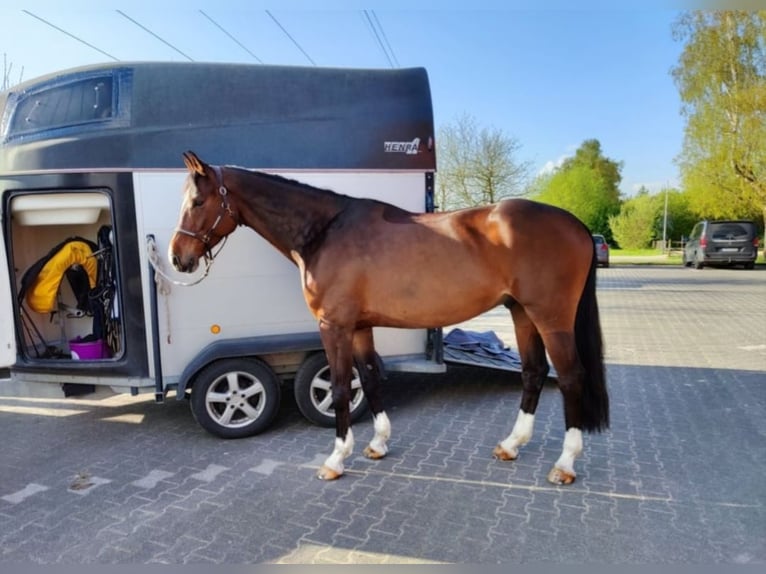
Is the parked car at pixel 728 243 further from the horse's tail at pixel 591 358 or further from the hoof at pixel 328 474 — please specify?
the hoof at pixel 328 474

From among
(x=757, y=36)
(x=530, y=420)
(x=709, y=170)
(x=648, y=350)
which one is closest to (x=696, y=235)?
(x=709, y=170)

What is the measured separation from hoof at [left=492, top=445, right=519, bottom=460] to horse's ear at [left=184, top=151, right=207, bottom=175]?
2980mm

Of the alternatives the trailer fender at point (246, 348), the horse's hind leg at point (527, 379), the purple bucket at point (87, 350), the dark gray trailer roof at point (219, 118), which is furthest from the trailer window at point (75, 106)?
the horse's hind leg at point (527, 379)

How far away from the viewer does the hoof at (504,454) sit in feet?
12.2

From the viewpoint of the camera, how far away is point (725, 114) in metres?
24.6

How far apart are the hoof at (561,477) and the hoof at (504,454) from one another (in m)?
0.40

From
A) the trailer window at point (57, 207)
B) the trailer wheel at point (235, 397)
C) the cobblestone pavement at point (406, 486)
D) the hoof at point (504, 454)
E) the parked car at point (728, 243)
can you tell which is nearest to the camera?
the cobblestone pavement at point (406, 486)

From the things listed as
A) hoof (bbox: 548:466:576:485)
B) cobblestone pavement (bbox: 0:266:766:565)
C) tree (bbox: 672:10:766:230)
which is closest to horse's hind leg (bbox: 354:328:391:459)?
cobblestone pavement (bbox: 0:266:766:565)

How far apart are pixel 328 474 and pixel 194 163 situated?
7.70ft

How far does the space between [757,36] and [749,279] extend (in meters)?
13.4

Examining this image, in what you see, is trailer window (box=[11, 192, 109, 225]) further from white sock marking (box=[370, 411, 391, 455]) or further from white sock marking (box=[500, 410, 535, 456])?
white sock marking (box=[500, 410, 535, 456])

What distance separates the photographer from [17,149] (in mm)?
3887

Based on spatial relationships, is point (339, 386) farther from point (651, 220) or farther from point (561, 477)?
point (651, 220)

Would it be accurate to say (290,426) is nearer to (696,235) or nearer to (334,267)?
(334,267)
